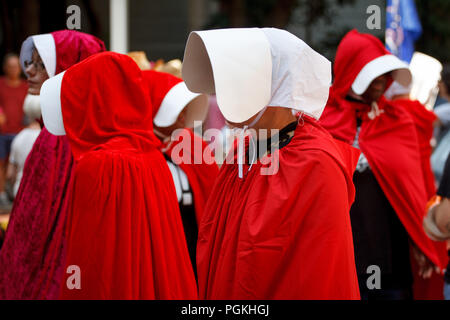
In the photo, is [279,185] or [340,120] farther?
[340,120]

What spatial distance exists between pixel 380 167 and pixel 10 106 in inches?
279

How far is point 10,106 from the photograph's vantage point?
9.76m

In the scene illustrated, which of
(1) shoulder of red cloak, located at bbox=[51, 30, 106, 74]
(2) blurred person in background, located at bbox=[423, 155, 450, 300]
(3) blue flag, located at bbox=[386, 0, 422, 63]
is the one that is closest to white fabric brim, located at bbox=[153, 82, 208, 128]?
(1) shoulder of red cloak, located at bbox=[51, 30, 106, 74]

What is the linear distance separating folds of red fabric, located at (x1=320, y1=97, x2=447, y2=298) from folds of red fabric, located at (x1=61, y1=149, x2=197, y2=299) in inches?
60.8

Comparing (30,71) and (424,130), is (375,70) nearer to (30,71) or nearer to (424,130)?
(424,130)

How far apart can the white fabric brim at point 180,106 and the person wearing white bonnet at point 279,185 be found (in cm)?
155

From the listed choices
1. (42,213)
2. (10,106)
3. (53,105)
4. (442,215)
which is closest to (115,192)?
(53,105)

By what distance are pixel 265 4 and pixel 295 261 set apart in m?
13.8

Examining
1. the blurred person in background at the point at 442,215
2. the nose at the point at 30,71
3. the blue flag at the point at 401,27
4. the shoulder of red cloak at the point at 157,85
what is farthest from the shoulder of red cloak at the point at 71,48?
the blue flag at the point at 401,27

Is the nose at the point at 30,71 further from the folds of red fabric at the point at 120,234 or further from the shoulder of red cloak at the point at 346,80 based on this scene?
the shoulder of red cloak at the point at 346,80

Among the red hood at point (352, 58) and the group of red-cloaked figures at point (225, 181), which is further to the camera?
the red hood at point (352, 58)

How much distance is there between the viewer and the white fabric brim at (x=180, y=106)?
13.0ft

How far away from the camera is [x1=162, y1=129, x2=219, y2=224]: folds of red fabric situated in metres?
3.77
